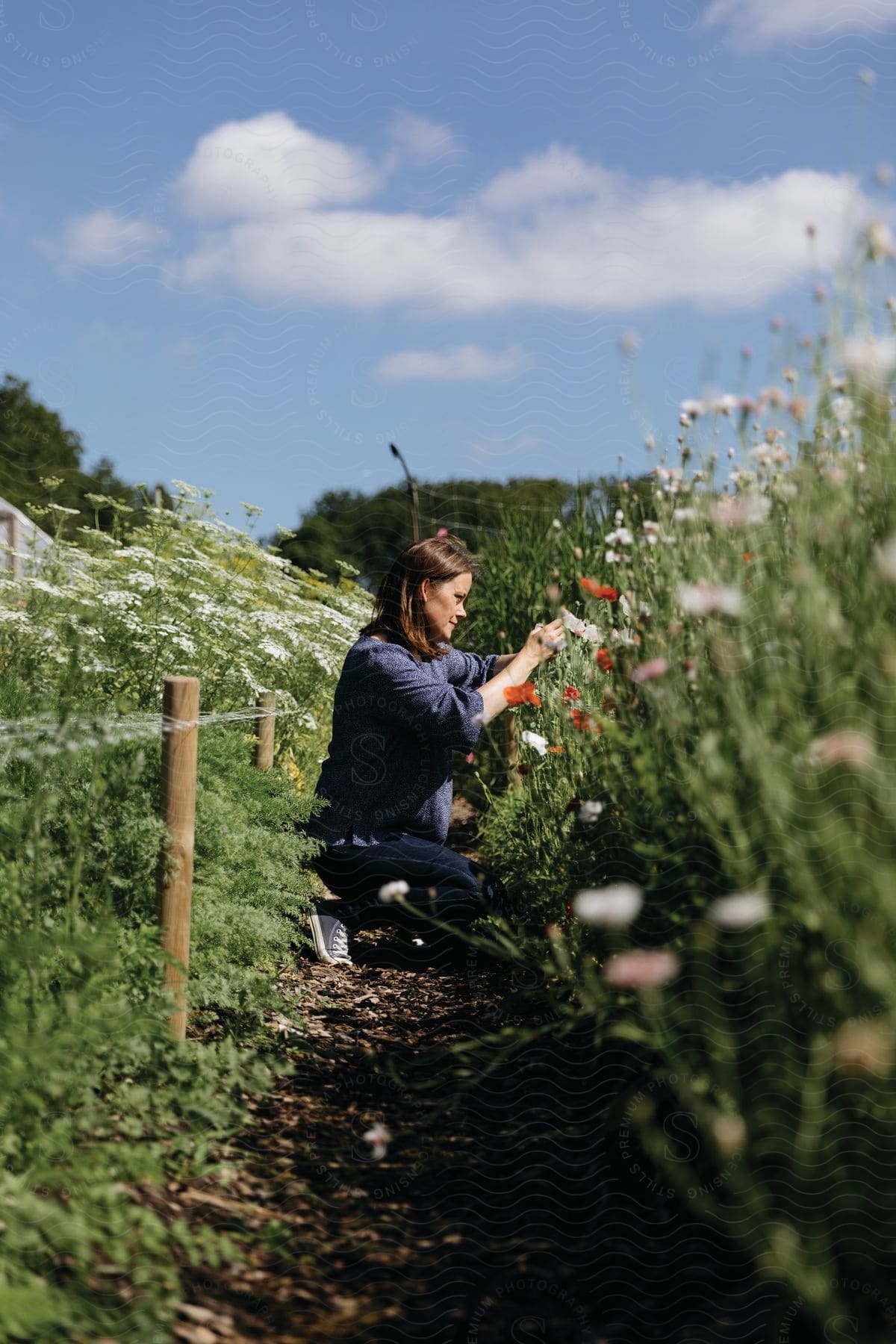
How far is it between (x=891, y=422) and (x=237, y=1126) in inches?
80.5

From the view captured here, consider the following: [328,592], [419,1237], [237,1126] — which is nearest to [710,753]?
[419,1237]

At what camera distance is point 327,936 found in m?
4.07

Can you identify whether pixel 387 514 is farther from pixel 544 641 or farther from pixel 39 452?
pixel 544 641

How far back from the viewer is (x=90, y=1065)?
2.32 meters

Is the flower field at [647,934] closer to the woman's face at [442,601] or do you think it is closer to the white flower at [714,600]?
the white flower at [714,600]

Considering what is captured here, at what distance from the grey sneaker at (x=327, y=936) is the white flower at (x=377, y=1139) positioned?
1414mm

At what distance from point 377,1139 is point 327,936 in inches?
70.3

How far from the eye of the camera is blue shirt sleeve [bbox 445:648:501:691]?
429 centimetres

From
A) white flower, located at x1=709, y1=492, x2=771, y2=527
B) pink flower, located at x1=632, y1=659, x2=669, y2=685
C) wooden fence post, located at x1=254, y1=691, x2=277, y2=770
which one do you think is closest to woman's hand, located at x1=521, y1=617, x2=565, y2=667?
white flower, located at x1=709, y1=492, x2=771, y2=527

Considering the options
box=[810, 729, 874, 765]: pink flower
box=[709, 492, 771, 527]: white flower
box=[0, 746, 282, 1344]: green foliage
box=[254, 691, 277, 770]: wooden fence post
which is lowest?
box=[0, 746, 282, 1344]: green foliage

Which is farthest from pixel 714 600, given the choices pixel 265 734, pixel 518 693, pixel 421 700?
pixel 265 734

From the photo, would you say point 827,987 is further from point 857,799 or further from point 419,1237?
point 419,1237

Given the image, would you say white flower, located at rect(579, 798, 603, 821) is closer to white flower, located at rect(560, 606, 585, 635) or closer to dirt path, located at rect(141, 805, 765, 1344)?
dirt path, located at rect(141, 805, 765, 1344)

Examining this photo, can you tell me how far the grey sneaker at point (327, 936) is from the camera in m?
4.05
